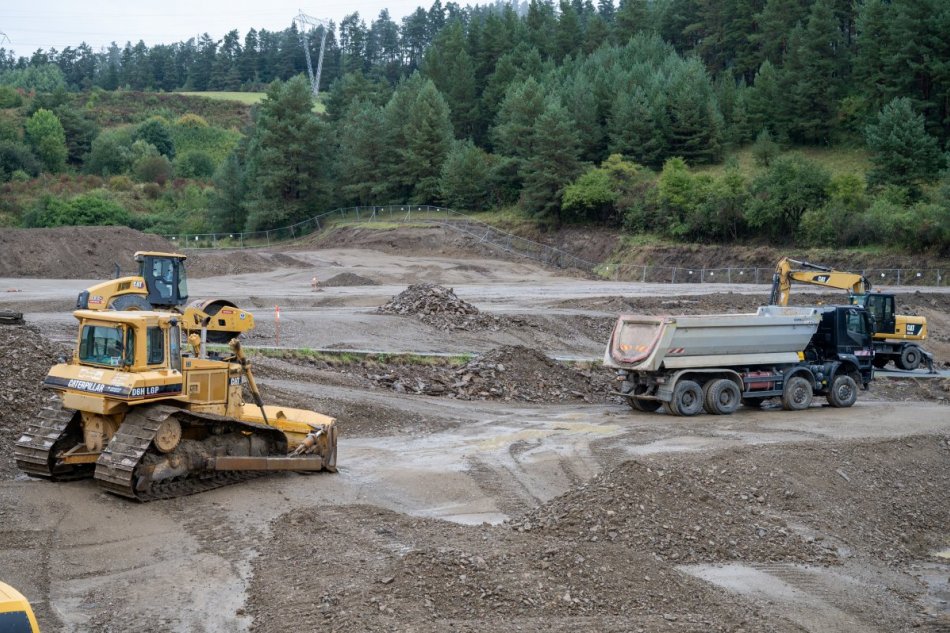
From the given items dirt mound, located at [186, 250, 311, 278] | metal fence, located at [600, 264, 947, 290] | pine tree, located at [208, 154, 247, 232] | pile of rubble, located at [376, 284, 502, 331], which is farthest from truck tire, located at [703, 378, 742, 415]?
pine tree, located at [208, 154, 247, 232]

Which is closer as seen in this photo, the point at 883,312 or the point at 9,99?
the point at 883,312

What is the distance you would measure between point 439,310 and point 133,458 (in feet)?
63.9

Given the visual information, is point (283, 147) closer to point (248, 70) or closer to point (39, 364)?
point (39, 364)

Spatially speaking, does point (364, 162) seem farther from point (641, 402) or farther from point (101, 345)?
point (101, 345)

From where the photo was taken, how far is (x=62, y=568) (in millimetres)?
10430

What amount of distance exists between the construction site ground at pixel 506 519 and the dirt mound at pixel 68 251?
21869mm

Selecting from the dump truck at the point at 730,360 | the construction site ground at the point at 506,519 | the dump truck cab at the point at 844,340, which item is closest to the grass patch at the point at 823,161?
the dump truck cab at the point at 844,340

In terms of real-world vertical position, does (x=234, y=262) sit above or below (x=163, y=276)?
below

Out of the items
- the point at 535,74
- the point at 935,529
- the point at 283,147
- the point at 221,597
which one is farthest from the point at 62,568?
the point at 535,74

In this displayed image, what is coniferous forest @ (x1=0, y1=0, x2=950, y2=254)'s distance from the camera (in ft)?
184

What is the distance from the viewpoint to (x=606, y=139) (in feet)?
240

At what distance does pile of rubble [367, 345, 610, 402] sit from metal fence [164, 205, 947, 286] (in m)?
29.2

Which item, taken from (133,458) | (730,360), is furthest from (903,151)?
(133,458)

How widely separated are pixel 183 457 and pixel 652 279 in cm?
4452
